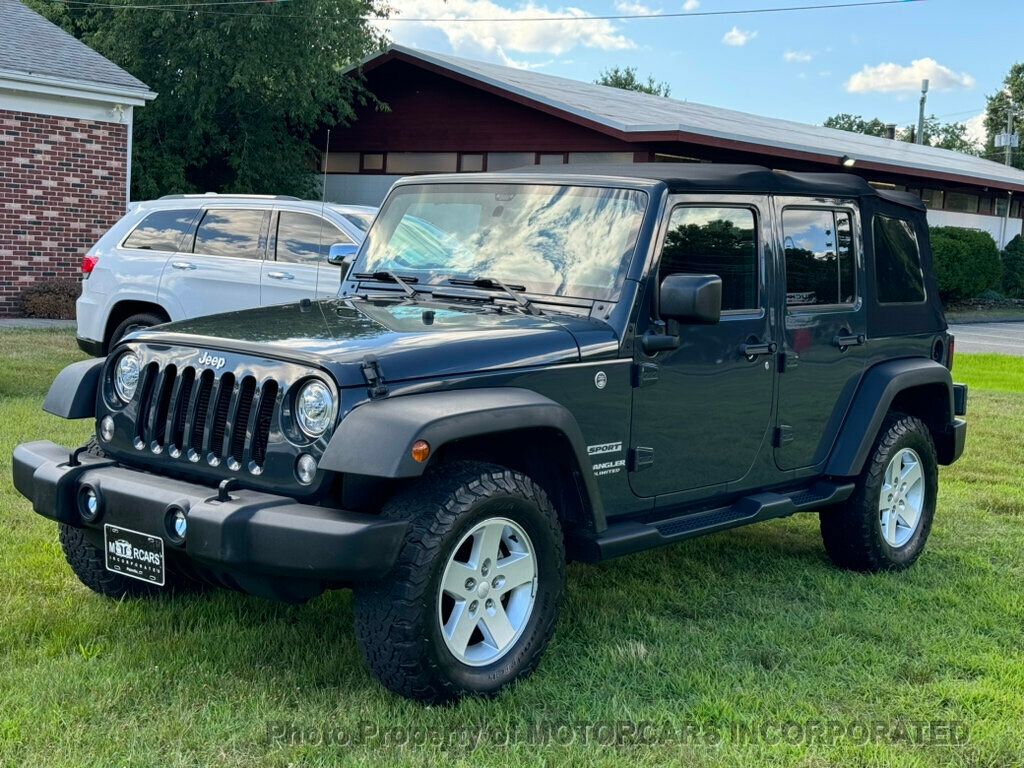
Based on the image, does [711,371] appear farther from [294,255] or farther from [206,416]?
[294,255]

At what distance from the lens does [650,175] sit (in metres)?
5.06

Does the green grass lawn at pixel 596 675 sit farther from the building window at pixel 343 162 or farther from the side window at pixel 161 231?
the building window at pixel 343 162

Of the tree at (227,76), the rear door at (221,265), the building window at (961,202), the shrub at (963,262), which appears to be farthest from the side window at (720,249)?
the building window at (961,202)

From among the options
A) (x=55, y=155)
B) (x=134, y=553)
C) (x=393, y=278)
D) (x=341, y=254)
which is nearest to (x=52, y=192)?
(x=55, y=155)

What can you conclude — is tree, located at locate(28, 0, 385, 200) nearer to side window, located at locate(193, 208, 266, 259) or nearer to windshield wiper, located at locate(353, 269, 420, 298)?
side window, located at locate(193, 208, 266, 259)

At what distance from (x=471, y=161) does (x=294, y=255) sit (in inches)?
604

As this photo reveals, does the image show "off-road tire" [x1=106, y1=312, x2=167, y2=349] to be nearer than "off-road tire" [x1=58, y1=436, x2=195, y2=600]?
No

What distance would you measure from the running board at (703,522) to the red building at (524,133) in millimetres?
15113

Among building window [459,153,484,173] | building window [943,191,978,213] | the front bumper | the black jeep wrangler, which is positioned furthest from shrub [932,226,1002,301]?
the front bumper

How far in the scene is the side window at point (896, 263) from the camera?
20.2 feet

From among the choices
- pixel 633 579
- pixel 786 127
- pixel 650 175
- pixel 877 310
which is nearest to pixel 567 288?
pixel 650 175

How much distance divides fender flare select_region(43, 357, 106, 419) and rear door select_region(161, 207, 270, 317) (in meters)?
5.87

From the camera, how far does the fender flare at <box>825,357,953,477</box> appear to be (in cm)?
578

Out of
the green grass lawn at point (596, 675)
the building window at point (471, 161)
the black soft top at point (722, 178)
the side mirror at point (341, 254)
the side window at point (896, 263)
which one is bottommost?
the green grass lawn at point (596, 675)
